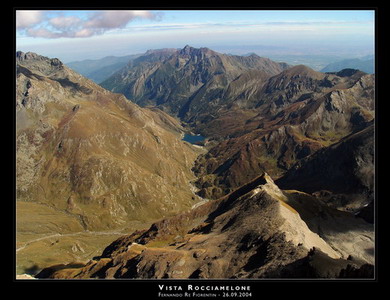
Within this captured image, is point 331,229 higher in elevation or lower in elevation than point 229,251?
lower

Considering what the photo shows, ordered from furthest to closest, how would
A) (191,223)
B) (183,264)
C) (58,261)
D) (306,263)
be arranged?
(58,261)
(191,223)
(183,264)
(306,263)

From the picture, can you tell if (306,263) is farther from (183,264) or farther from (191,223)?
(191,223)

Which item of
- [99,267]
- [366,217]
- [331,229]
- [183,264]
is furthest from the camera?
[366,217]

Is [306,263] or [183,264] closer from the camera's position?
[306,263]
